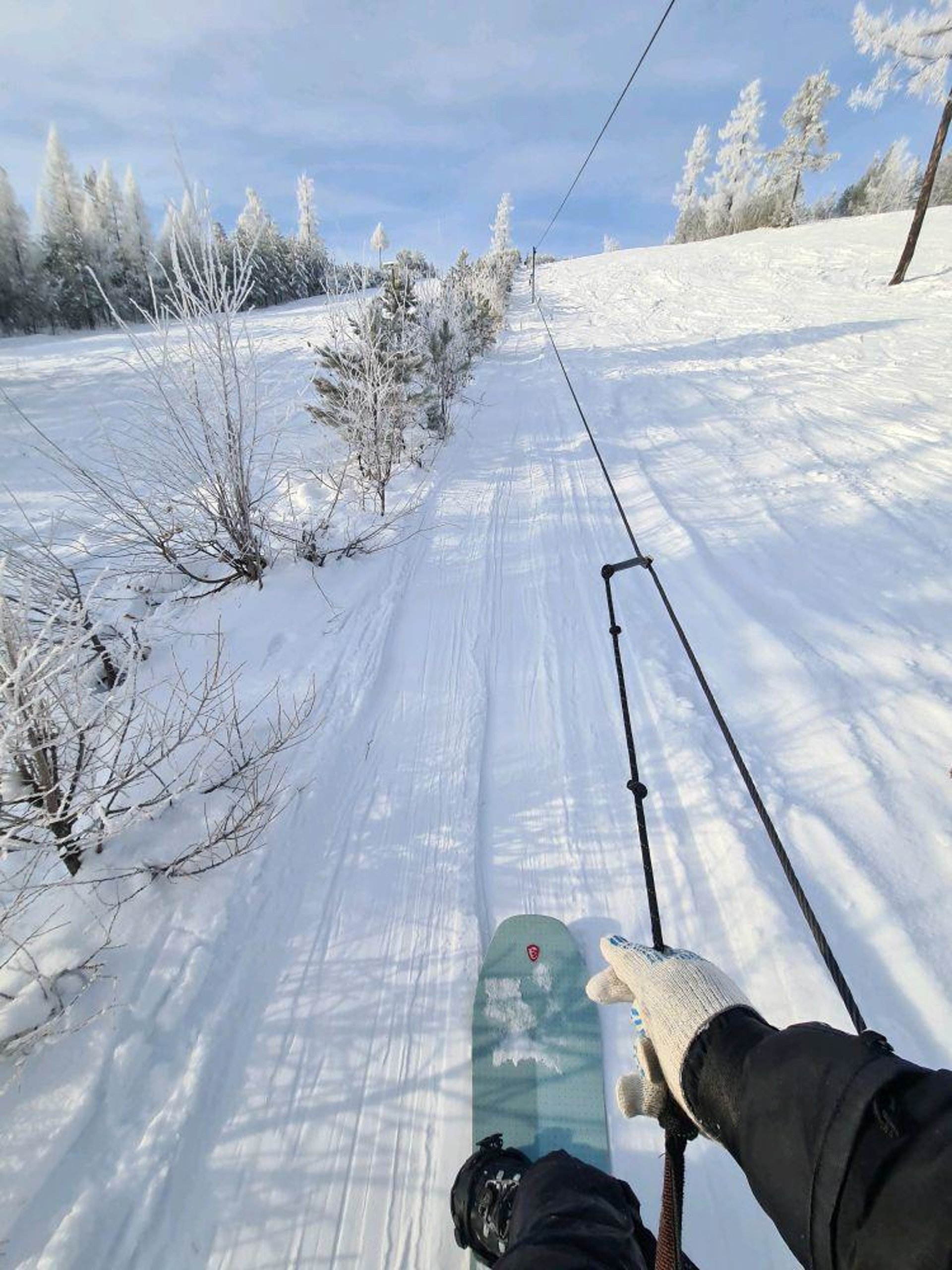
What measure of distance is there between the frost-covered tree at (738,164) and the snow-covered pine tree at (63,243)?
1593 inches

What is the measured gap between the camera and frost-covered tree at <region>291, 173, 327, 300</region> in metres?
33.8

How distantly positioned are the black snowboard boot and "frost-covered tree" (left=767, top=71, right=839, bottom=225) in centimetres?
4216

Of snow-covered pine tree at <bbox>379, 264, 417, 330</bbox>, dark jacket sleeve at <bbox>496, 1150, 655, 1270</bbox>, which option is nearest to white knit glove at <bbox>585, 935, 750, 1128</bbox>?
dark jacket sleeve at <bbox>496, 1150, 655, 1270</bbox>

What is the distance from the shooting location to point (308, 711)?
3143 millimetres

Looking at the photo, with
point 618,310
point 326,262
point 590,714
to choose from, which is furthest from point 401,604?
point 618,310

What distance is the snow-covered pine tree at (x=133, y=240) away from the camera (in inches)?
1239

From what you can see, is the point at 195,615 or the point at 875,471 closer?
the point at 195,615

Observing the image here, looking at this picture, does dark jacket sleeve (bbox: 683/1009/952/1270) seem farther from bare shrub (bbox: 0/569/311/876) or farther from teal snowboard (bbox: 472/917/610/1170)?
bare shrub (bbox: 0/569/311/876)

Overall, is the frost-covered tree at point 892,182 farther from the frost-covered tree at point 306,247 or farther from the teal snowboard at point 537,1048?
the teal snowboard at point 537,1048

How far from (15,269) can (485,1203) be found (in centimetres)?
4113

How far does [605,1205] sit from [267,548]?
461 cm

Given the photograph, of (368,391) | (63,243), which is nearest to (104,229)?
(63,243)

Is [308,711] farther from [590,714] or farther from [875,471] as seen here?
[875,471]

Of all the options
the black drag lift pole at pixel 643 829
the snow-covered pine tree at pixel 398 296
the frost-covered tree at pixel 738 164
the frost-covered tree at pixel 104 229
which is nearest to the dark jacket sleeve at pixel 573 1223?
the black drag lift pole at pixel 643 829
